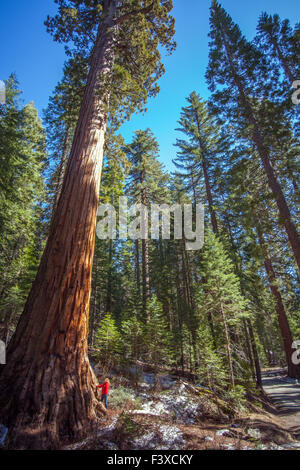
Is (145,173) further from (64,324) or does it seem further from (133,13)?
(64,324)

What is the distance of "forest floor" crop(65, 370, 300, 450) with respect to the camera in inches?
98.3

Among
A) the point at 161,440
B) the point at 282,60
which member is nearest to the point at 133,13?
the point at 161,440

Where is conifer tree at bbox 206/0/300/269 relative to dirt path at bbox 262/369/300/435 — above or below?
above

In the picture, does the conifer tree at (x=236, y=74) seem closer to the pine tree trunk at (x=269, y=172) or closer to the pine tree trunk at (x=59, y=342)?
the pine tree trunk at (x=269, y=172)

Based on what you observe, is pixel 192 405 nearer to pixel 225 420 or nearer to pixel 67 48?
pixel 225 420

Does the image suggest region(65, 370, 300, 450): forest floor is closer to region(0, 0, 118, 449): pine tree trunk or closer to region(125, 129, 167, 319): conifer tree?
region(0, 0, 118, 449): pine tree trunk

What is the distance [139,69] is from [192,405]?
10653mm

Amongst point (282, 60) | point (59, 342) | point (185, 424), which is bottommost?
point (185, 424)

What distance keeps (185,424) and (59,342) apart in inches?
161

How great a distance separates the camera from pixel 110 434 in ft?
8.16

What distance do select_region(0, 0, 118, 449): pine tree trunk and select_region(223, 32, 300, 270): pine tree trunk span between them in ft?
25.8

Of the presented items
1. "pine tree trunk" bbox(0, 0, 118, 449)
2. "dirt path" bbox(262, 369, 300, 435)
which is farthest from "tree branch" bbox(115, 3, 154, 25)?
"dirt path" bbox(262, 369, 300, 435)

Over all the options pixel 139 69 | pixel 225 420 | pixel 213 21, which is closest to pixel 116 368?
pixel 225 420

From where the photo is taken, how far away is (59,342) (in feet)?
8.87
